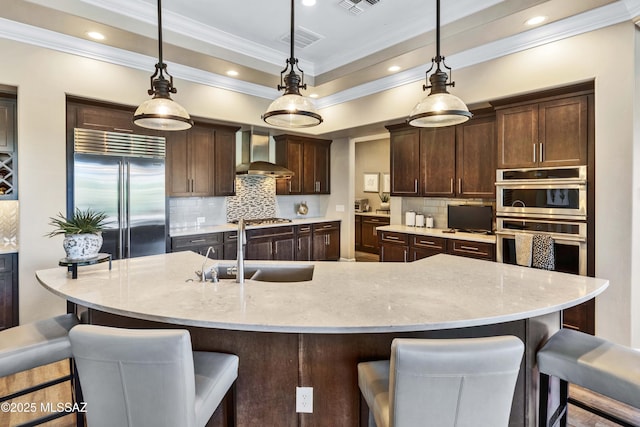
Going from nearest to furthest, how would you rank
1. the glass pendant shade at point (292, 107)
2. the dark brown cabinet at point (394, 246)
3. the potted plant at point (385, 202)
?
the glass pendant shade at point (292, 107)
the dark brown cabinet at point (394, 246)
the potted plant at point (385, 202)

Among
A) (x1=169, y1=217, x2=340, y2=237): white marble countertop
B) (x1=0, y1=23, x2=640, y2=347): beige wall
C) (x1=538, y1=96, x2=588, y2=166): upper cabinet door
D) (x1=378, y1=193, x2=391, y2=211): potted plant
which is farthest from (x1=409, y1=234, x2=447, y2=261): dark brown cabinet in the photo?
(x1=378, y1=193, x2=391, y2=211): potted plant

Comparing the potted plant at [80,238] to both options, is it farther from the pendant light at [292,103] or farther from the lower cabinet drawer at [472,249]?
the lower cabinet drawer at [472,249]

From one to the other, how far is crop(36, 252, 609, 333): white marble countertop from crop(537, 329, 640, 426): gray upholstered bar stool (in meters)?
0.24

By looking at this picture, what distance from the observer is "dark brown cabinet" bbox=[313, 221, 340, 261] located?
20.8 ft

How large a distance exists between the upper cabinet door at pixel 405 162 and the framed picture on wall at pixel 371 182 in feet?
10.6

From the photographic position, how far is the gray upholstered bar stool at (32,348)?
66.2 inches

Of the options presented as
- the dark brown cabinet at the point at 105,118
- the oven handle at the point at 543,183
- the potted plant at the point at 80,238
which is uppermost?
the dark brown cabinet at the point at 105,118

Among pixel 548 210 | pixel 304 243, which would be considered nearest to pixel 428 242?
pixel 548 210

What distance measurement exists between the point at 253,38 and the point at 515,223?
360cm

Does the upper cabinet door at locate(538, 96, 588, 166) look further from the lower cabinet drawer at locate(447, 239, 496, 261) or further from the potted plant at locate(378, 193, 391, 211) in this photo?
the potted plant at locate(378, 193, 391, 211)

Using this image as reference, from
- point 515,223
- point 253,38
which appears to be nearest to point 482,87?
point 515,223

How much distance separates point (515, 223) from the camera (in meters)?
3.58

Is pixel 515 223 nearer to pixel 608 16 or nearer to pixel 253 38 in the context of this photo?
pixel 608 16

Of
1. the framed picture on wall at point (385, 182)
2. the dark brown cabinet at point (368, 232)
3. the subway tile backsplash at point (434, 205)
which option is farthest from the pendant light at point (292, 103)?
the framed picture on wall at point (385, 182)
